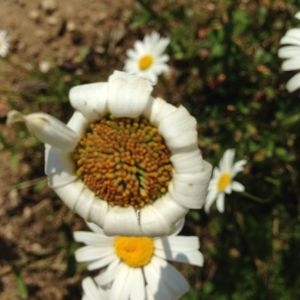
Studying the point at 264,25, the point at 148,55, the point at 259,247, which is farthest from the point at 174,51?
the point at 259,247

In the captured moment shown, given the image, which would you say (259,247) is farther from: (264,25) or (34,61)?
(34,61)

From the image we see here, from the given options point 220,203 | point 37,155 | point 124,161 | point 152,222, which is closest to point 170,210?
point 152,222

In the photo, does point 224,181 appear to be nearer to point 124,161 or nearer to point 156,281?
point 156,281

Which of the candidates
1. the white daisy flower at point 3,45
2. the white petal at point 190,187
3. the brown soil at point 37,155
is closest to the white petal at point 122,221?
the white petal at point 190,187

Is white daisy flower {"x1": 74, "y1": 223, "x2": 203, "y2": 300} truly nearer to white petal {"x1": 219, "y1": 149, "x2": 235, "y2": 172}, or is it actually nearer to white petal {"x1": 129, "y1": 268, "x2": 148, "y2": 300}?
white petal {"x1": 129, "y1": 268, "x2": 148, "y2": 300}

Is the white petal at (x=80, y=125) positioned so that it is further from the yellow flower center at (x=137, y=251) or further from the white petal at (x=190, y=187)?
the yellow flower center at (x=137, y=251)

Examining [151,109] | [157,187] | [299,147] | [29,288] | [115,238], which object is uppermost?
[151,109]
